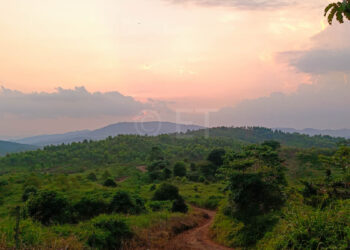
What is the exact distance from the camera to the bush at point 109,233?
44.0 ft

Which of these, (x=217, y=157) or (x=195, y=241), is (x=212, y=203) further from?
(x=217, y=157)

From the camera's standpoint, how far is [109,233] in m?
14.4

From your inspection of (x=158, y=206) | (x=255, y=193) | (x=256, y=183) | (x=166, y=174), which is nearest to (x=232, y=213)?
(x=255, y=193)

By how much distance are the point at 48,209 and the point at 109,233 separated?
20.8 feet

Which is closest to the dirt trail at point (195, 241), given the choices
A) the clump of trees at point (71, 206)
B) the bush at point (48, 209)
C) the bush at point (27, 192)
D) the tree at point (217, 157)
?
the clump of trees at point (71, 206)

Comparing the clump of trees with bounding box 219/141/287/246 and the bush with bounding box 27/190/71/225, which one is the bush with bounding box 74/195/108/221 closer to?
the bush with bounding box 27/190/71/225

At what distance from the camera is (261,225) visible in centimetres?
1633

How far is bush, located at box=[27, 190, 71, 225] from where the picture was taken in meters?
17.9

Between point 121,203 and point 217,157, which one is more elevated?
point 121,203

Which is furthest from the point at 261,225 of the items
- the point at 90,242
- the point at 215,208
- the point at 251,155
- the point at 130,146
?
the point at 130,146

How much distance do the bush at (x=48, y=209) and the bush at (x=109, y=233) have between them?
404 centimetres

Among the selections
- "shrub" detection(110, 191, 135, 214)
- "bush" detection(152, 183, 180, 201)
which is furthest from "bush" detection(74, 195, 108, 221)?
"bush" detection(152, 183, 180, 201)

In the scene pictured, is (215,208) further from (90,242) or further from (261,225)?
(90,242)

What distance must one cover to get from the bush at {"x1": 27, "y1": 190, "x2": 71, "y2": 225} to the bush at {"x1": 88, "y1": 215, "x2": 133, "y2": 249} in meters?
4.04
